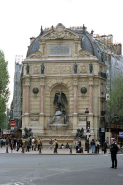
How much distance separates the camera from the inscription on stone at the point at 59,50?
66.6 meters

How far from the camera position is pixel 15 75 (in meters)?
71.0

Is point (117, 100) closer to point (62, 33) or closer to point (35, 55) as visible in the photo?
point (62, 33)

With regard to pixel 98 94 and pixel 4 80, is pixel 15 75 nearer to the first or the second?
pixel 4 80

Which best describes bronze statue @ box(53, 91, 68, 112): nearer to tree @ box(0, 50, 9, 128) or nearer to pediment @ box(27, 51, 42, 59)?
pediment @ box(27, 51, 42, 59)

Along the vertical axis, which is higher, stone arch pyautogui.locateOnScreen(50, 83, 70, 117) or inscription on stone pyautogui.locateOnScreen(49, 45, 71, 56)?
inscription on stone pyautogui.locateOnScreen(49, 45, 71, 56)

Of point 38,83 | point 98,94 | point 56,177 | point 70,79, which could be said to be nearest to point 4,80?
point 38,83

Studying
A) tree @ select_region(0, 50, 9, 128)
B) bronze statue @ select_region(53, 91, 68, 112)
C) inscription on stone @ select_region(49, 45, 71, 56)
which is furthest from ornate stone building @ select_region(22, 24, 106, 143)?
tree @ select_region(0, 50, 9, 128)

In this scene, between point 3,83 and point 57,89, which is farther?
point 57,89

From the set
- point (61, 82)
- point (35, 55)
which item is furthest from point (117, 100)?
point (35, 55)

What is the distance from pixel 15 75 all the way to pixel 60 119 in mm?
12713

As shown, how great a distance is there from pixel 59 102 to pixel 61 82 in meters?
3.36

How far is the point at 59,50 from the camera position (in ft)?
219

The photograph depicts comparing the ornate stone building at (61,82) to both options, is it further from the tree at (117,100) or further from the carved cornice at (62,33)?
the tree at (117,100)

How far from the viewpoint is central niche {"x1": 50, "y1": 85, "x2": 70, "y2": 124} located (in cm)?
6506
